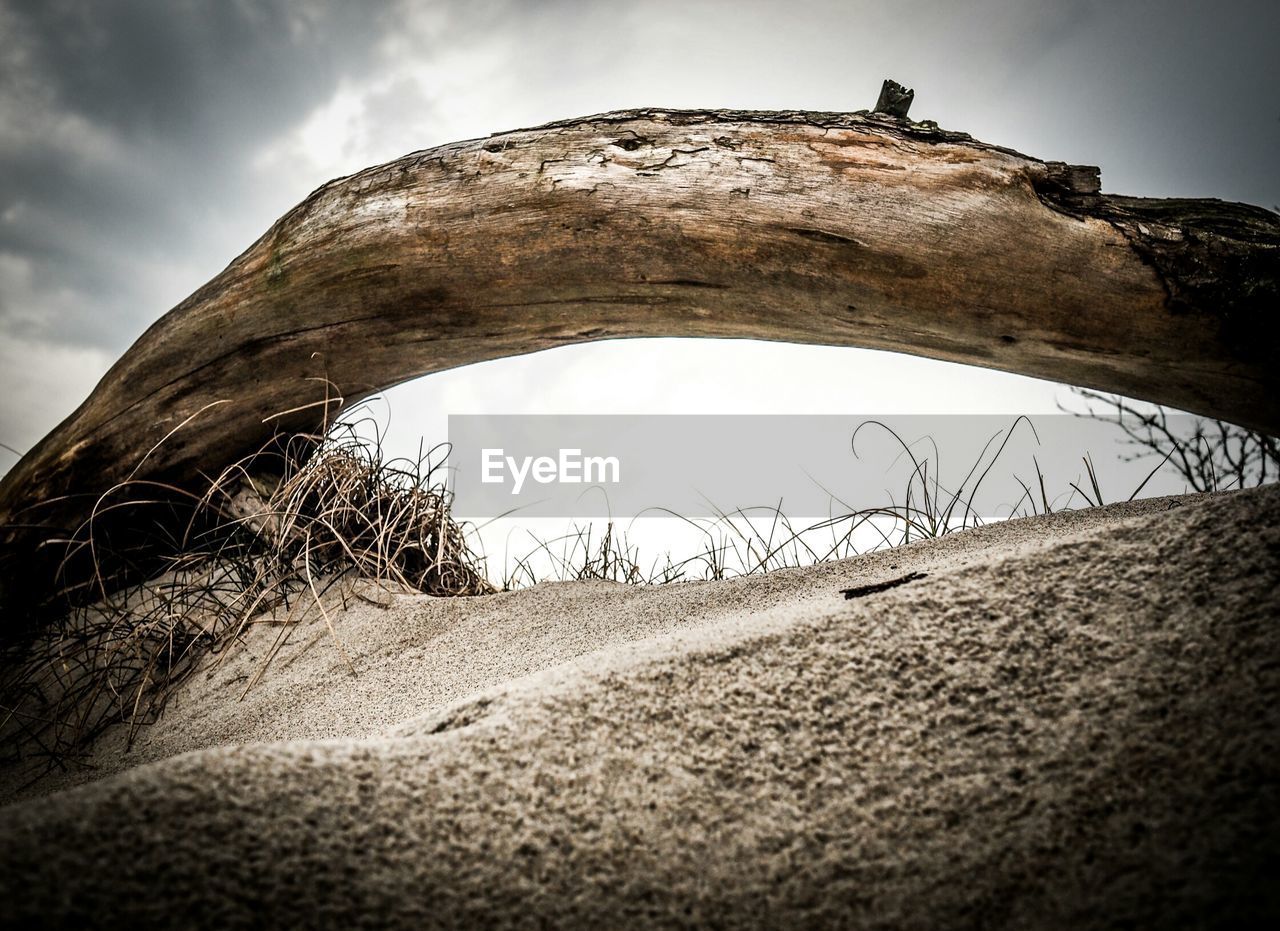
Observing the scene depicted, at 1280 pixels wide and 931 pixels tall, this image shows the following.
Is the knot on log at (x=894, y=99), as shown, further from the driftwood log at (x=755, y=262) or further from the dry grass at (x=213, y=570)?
the dry grass at (x=213, y=570)

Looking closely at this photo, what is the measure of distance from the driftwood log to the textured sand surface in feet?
2.91

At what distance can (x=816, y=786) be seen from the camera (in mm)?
1069

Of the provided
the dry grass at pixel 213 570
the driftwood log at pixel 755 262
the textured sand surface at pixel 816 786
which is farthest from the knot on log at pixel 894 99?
the dry grass at pixel 213 570

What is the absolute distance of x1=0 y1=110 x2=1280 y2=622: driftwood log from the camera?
198 cm

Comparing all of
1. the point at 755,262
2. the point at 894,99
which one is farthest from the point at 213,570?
the point at 894,99

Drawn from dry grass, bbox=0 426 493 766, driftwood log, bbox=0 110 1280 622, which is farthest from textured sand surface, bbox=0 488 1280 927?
dry grass, bbox=0 426 493 766

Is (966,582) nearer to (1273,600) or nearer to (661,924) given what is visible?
(1273,600)

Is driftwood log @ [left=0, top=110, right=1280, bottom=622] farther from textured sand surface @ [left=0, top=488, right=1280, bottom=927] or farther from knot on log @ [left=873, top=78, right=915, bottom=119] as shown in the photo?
textured sand surface @ [left=0, top=488, right=1280, bottom=927]

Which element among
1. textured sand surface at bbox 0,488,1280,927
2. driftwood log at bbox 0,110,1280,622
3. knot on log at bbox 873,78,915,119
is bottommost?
textured sand surface at bbox 0,488,1280,927

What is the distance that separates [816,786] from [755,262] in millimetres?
1532

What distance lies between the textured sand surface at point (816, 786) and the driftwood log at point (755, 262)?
0.89 metres

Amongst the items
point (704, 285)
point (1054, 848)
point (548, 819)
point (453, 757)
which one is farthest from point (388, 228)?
point (1054, 848)

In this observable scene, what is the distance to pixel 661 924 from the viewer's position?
913 millimetres

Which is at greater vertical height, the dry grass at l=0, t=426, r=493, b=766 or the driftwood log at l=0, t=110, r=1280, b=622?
the driftwood log at l=0, t=110, r=1280, b=622
